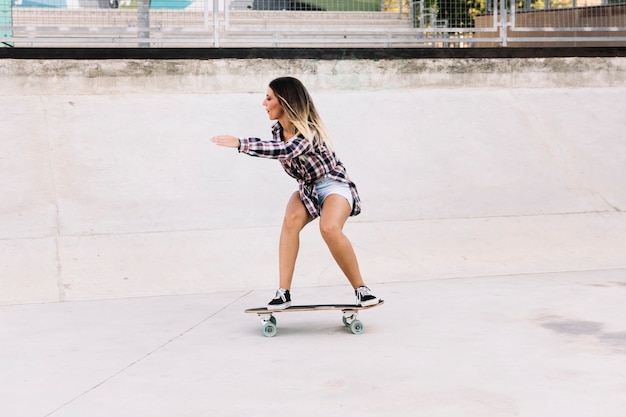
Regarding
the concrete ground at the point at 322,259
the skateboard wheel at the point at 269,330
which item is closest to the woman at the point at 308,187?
the skateboard wheel at the point at 269,330

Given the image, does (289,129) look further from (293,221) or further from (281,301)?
(281,301)

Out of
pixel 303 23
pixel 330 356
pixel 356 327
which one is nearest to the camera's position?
pixel 330 356

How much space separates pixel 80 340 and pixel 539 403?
3.14m

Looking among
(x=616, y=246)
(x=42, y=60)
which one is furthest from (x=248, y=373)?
(x=42, y=60)

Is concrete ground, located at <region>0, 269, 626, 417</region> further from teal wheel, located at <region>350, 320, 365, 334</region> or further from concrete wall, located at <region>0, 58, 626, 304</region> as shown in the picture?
concrete wall, located at <region>0, 58, 626, 304</region>

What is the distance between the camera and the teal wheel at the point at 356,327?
645 centimetres

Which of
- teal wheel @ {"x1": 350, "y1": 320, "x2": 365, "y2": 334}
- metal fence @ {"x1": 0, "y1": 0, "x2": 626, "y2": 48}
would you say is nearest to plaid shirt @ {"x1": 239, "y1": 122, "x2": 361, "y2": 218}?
teal wheel @ {"x1": 350, "y1": 320, "x2": 365, "y2": 334}

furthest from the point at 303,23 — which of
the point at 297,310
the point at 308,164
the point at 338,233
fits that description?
the point at 297,310

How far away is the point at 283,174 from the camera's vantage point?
10.5 m

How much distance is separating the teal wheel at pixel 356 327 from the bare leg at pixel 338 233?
0.87ft

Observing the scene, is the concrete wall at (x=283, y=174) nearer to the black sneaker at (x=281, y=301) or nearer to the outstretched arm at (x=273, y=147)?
the black sneaker at (x=281, y=301)

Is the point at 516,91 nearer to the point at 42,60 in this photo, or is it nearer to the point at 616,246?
the point at 616,246

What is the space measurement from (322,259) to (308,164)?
2363 millimetres

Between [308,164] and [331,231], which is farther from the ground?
[308,164]
